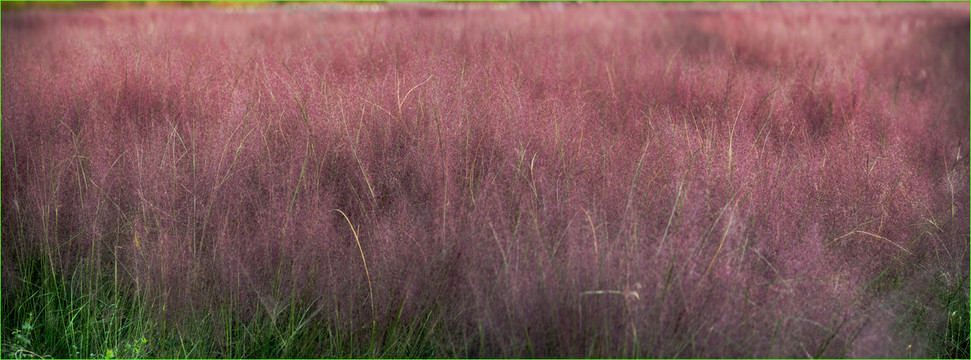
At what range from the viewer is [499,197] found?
2070 mm

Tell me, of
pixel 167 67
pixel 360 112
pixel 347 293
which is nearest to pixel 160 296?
pixel 347 293

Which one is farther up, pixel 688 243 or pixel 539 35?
pixel 539 35

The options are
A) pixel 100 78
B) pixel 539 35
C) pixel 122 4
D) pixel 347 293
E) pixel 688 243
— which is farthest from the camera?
pixel 122 4

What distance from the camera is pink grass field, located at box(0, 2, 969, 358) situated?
1681 mm

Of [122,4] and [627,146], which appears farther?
[122,4]

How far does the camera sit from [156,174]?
2.23 m

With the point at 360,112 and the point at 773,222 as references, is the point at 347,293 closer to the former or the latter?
the point at 360,112

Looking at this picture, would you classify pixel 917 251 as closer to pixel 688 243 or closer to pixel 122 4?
pixel 688 243

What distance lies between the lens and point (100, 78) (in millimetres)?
3074

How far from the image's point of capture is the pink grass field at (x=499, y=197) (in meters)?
1.68

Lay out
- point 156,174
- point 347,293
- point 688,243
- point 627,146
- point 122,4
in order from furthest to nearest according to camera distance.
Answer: point 122,4, point 627,146, point 156,174, point 347,293, point 688,243

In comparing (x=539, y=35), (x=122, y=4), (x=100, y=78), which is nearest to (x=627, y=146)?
(x=539, y=35)

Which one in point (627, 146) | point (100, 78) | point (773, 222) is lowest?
point (773, 222)

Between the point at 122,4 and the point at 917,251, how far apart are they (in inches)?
424
